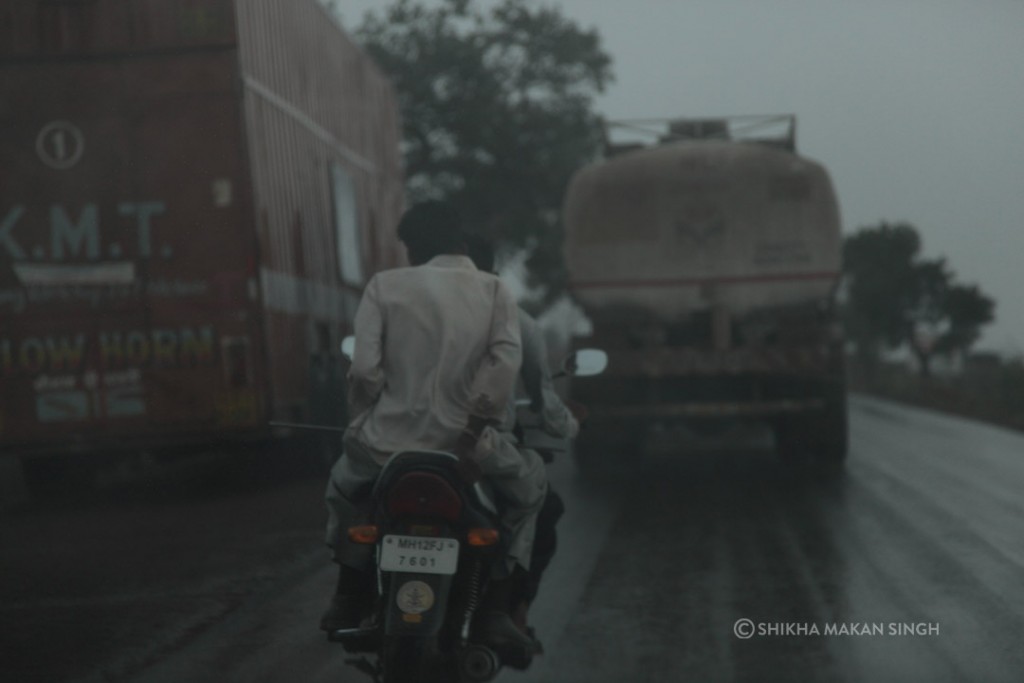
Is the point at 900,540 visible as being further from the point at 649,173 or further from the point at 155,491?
the point at 155,491

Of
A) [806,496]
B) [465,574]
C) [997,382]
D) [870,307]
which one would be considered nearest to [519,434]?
[465,574]

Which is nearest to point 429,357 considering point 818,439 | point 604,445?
point 604,445

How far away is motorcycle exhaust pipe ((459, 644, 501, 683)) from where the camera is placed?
16.2 ft

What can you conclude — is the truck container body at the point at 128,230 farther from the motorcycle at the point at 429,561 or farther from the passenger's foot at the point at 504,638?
the motorcycle at the point at 429,561

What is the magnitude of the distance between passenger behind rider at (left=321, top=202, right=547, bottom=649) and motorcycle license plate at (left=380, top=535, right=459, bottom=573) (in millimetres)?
288

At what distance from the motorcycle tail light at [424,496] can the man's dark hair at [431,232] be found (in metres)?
0.94

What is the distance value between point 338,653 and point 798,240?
8.82 m

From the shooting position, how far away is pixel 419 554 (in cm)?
482

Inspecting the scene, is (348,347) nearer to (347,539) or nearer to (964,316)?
(347,539)

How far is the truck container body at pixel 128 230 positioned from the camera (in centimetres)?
1322

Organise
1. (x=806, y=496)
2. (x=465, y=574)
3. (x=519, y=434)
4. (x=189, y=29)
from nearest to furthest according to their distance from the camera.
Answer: (x=465, y=574) < (x=519, y=434) < (x=806, y=496) < (x=189, y=29)

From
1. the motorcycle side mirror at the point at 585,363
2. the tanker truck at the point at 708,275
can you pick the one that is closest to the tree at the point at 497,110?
the tanker truck at the point at 708,275

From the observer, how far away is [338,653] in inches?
267

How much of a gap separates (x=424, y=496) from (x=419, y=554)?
16 cm
